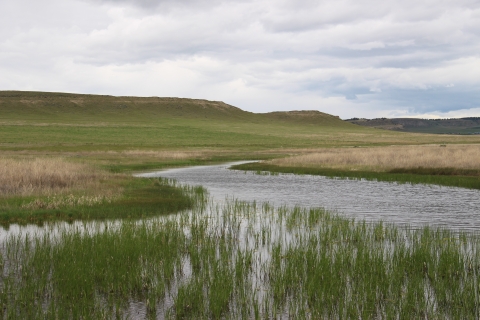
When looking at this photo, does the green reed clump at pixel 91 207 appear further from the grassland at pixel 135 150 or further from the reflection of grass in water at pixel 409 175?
the reflection of grass in water at pixel 409 175

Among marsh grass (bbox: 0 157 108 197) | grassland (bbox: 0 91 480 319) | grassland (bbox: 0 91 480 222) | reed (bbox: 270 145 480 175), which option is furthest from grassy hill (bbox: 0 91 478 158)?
grassland (bbox: 0 91 480 319)

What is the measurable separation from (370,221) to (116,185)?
49.4 ft

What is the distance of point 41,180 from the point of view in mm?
25984

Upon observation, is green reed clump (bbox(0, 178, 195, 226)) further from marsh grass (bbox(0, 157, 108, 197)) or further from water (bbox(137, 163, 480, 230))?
water (bbox(137, 163, 480, 230))

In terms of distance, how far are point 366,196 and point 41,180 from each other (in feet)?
56.8

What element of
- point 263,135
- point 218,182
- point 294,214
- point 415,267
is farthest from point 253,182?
point 263,135

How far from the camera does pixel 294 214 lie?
19453 mm

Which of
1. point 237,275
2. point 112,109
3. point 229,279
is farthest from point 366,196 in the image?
point 112,109

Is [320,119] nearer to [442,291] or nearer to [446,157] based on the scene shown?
[446,157]

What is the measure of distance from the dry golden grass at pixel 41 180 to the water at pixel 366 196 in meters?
7.00

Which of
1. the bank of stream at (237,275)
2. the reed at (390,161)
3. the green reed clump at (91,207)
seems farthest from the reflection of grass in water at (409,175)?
the green reed clump at (91,207)

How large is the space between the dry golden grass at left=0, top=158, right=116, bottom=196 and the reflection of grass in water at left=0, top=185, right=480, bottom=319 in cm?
→ 981

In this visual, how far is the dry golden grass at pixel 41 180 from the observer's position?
23.8 meters

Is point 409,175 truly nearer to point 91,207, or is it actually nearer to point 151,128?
point 91,207
